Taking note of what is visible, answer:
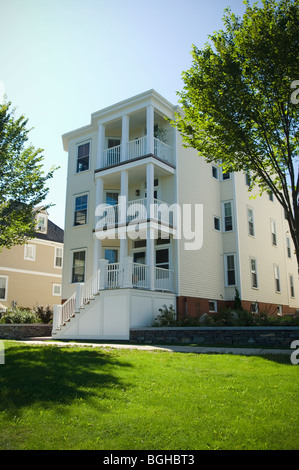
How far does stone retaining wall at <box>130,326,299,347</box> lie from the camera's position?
Result: 11195 millimetres

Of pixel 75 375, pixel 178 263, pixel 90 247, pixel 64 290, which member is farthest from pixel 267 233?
pixel 75 375

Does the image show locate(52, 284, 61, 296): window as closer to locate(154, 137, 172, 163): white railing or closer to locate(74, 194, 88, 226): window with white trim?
locate(74, 194, 88, 226): window with white trim

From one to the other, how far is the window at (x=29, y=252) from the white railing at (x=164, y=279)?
16559 mm

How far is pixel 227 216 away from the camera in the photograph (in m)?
22.4

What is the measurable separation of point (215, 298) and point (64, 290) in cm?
810

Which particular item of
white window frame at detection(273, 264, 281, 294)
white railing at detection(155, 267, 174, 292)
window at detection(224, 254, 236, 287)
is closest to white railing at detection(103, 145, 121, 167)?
white railing at detection(155, 267, 174, 292)

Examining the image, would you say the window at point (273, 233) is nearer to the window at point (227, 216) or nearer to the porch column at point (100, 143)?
the window at point (227, 216)

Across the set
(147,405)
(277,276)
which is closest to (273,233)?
(277,276)

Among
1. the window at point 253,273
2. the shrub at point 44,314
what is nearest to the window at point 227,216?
the window at point 253,273

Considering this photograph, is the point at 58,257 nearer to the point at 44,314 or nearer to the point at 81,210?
the point at 81,210

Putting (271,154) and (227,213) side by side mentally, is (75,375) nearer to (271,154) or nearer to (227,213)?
(271,154)

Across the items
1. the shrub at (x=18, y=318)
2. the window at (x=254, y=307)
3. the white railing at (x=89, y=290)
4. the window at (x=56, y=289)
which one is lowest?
the shrub at (x=18, y=318)

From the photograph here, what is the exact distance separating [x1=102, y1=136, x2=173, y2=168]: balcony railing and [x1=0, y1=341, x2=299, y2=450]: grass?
12.9 meters

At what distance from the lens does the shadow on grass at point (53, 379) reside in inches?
199
